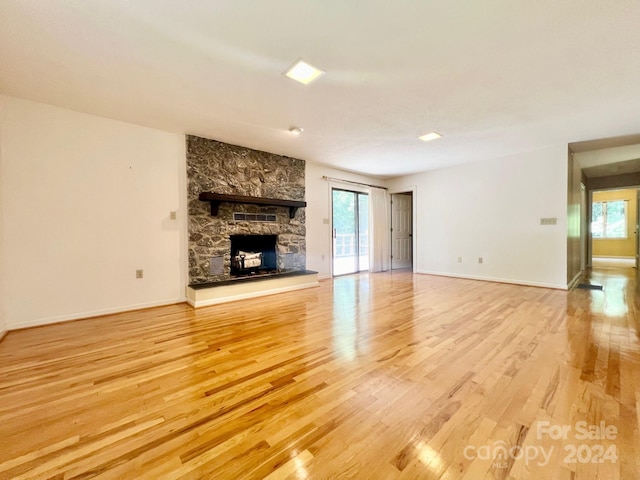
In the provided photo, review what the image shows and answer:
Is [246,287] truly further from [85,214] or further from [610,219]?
[610,219]

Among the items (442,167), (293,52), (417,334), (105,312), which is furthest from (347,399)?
(442,167)

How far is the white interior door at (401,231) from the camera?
714 cm

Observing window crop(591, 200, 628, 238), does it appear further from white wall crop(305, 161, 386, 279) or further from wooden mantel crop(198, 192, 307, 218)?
wooden mantel crop(198, 192, 307, 218)

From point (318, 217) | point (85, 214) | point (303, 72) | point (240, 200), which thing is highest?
point (303, 72)

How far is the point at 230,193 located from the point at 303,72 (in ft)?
7.98

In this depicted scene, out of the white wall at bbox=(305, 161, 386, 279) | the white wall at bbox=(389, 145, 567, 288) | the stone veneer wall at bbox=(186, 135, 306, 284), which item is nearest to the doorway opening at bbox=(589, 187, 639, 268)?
the white wall at bbox=(389, 145, 567, 288)

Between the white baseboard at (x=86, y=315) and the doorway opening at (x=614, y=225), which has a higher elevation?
the doorway opening at (x=614, y=225)

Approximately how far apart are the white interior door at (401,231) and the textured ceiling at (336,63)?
3622 millimetres

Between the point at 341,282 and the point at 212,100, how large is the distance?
381cm

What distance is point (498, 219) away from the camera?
5.06m

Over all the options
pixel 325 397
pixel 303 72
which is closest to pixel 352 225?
pixel 303 72

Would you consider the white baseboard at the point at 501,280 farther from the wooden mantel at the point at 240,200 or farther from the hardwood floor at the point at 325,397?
the wooden mantel at the point at 240,200

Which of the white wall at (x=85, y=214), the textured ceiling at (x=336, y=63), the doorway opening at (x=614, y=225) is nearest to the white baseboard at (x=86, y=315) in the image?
the white wall at (x=85, y=214)

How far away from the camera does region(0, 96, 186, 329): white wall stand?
2.79 meters
